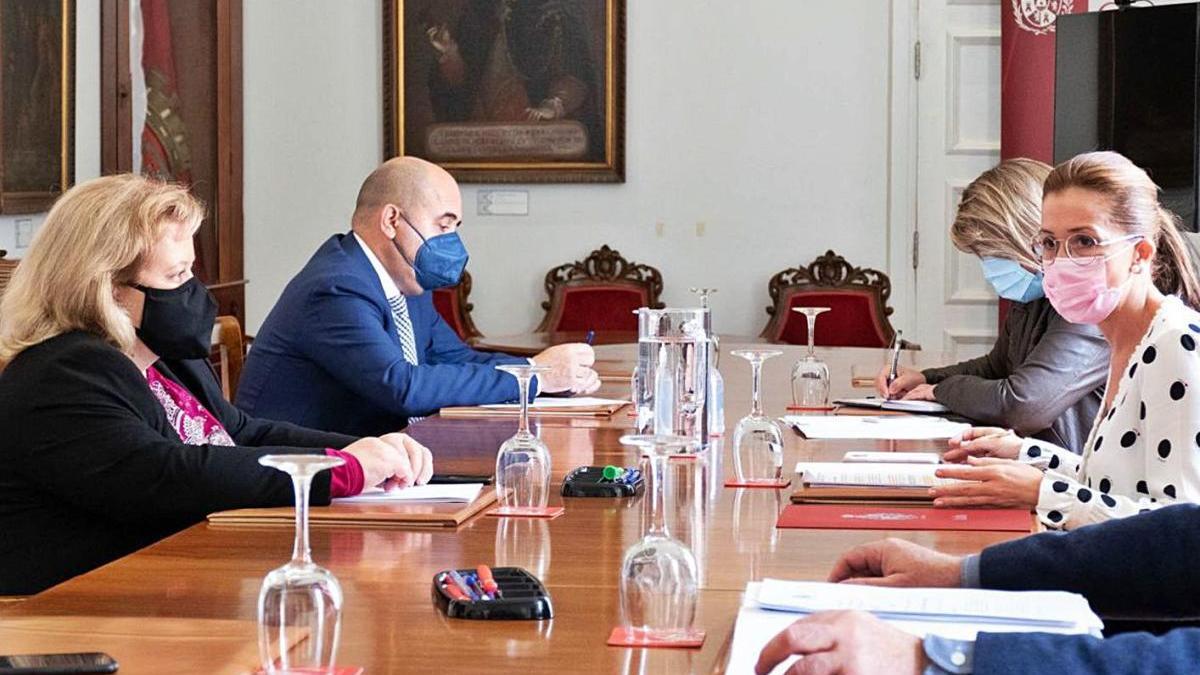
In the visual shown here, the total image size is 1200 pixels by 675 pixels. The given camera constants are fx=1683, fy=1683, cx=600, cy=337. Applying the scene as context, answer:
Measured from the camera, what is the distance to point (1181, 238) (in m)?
3.28

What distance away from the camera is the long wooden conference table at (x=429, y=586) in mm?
1825

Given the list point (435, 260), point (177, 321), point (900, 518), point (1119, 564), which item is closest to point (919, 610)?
point (1119, 564)

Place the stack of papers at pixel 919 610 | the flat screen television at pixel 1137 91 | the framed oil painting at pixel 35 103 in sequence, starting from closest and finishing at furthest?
the stack of papers at pixel 919 610 < the framed oil painting at pixel 35 103 < the flat screen television at pixel 1137 91

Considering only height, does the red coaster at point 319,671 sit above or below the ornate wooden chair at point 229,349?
below

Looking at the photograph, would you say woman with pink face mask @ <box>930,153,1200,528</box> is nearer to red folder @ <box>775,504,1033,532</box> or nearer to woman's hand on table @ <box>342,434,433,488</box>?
red folder @ <box>775,504,1033,532</box>

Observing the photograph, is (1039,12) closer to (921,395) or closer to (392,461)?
(921,395)

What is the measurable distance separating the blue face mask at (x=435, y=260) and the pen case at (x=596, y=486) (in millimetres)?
1964

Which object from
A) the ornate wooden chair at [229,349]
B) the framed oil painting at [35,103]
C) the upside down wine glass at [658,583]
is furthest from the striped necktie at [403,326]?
the upside down wine glass at [658,583]

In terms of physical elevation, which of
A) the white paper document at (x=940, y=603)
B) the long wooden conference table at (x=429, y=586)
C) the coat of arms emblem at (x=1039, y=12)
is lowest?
the long wooden conference table at (x=429, y=586)

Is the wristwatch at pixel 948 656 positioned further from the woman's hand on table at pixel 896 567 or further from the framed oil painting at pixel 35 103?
the framed oil painting at pixel 35 103

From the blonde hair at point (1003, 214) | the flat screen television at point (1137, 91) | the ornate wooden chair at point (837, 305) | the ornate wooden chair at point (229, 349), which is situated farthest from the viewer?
the ornate wooden chair at point (837, 305)

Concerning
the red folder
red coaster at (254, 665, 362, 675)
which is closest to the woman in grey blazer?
the red folder

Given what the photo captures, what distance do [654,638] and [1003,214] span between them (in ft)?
8.88

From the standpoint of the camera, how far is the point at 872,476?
10.3 ft
